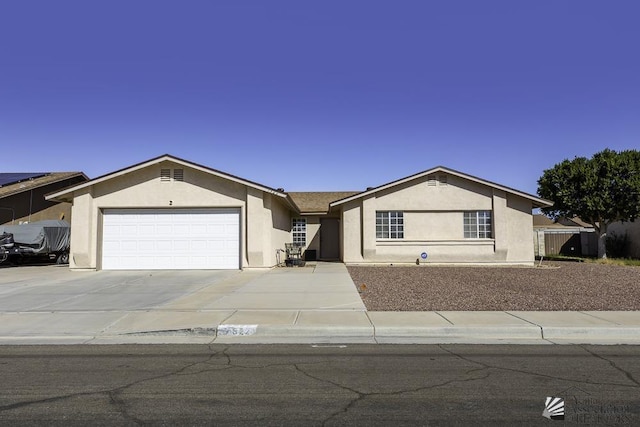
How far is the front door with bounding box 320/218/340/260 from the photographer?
27328mm

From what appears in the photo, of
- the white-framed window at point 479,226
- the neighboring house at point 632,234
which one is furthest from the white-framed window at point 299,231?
the neighboring house at point 632,234

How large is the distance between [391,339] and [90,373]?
4371 mm

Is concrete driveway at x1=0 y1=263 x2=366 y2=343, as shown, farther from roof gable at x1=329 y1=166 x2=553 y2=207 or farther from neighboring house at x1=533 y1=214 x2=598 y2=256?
neighboring house at x1=533 y1=214 x2=598 y2=256

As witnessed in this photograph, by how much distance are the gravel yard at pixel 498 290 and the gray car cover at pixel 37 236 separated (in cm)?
1504

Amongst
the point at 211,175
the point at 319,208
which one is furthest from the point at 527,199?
the point at 211,175

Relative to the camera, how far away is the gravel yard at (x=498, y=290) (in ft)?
33.3

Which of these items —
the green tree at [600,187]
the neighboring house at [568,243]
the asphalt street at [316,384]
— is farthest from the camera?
the neighboring house at [568,243]

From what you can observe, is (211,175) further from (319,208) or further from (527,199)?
(527,199)

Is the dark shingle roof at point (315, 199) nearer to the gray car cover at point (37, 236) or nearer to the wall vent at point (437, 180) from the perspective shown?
the wall vent at point (437, 180)

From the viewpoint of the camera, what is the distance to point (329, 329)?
7.92 m

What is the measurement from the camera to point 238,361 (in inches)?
248

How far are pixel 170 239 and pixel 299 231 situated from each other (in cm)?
968

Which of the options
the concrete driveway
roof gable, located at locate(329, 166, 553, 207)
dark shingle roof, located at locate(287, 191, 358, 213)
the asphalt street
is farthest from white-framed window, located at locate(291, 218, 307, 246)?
the asphalt street

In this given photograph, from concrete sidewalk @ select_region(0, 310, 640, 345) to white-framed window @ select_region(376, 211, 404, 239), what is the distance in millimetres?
13242
